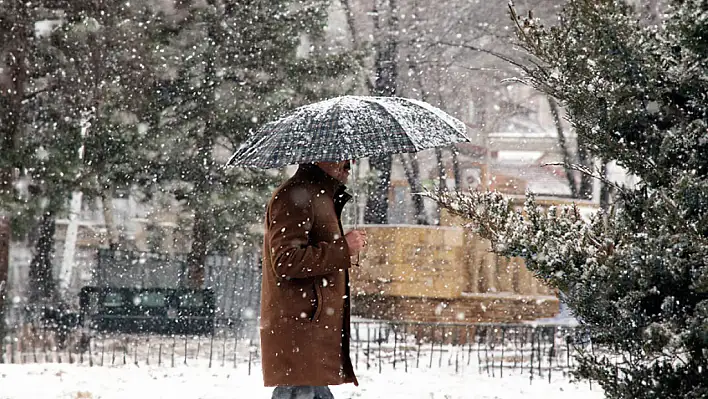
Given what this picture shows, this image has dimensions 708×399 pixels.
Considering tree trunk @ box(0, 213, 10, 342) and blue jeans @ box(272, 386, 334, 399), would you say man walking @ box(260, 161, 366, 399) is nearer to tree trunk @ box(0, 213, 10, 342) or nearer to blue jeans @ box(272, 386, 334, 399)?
blue jeans @ box(272, 386, 334, 399)

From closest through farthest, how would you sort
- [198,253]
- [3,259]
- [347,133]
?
[347,133]
[3,259]
[198,253]

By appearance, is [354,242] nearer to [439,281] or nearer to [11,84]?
[11,84]

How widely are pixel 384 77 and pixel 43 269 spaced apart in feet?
25.2

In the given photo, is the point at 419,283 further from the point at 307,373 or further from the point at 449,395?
the point at 307,373

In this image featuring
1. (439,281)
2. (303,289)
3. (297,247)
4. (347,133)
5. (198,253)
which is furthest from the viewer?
(198,253)

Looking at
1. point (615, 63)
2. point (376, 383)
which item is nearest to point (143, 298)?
point (376, 383)

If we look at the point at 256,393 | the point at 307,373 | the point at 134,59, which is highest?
the point at 134,59

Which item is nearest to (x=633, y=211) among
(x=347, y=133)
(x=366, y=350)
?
(x=347, y=133)

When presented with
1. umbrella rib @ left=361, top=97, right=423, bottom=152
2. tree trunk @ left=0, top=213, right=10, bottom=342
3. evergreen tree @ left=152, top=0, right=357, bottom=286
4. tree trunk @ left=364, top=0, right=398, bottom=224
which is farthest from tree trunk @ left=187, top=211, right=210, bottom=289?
umbrella rib @ left=361, top=97, right=423, bottom=152

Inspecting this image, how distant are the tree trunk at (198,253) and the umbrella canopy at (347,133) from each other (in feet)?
35.0

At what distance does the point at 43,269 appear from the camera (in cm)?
1789

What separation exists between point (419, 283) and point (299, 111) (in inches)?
437

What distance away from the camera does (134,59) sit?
1467 cm

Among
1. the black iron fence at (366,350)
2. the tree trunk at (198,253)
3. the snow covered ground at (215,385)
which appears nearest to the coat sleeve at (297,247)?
the snow covered ground at (215,385)
